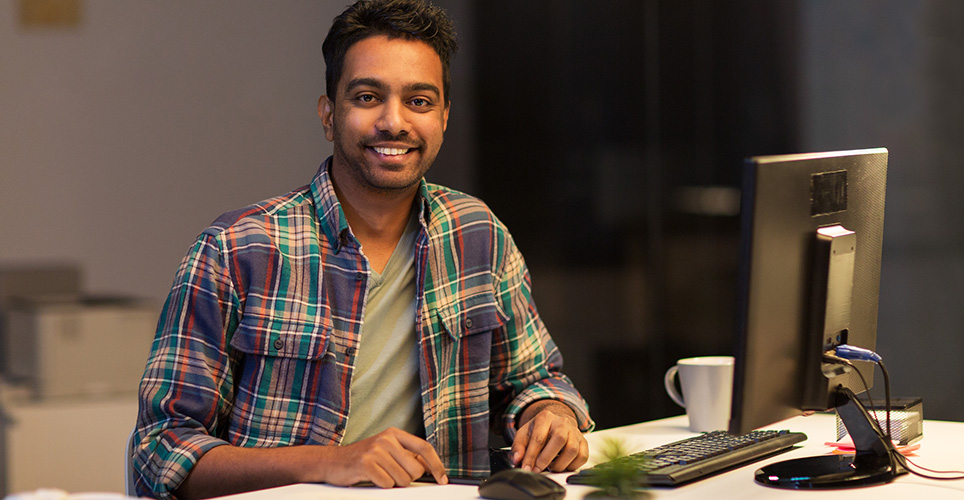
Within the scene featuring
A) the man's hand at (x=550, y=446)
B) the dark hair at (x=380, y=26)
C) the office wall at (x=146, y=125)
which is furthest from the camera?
the office wall at (x=146, y=125)

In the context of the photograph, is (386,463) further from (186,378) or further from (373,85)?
(373,85)

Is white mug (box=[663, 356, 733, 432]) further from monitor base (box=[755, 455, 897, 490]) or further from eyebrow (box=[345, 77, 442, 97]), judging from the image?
eyebrow (box=[345, 77, 442, 97])

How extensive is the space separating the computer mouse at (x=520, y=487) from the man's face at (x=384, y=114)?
0.69 meters

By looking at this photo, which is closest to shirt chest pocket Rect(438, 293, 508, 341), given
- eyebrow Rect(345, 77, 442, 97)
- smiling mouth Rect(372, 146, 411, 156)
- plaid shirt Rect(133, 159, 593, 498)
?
plaid shirt Rect(133, 159, 593, 498)

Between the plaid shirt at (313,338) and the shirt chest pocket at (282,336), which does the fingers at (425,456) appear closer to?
the plaid shirt at (313,338)

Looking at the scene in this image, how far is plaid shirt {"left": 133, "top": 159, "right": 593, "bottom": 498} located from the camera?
4.76ft

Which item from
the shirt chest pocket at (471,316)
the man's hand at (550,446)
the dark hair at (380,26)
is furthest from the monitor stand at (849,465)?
the dark hair at (380,26)

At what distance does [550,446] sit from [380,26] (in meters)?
0.83

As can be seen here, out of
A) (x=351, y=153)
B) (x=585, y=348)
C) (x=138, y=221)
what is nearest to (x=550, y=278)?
(x=585, y=348)

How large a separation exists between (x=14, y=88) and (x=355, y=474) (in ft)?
5.30

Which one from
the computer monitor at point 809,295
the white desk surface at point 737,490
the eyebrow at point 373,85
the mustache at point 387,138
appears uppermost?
the eyebrow at point 373,85

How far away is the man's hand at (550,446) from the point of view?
4.42 feet

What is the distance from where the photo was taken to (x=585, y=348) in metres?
3.30

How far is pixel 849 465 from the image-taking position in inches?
50.1
